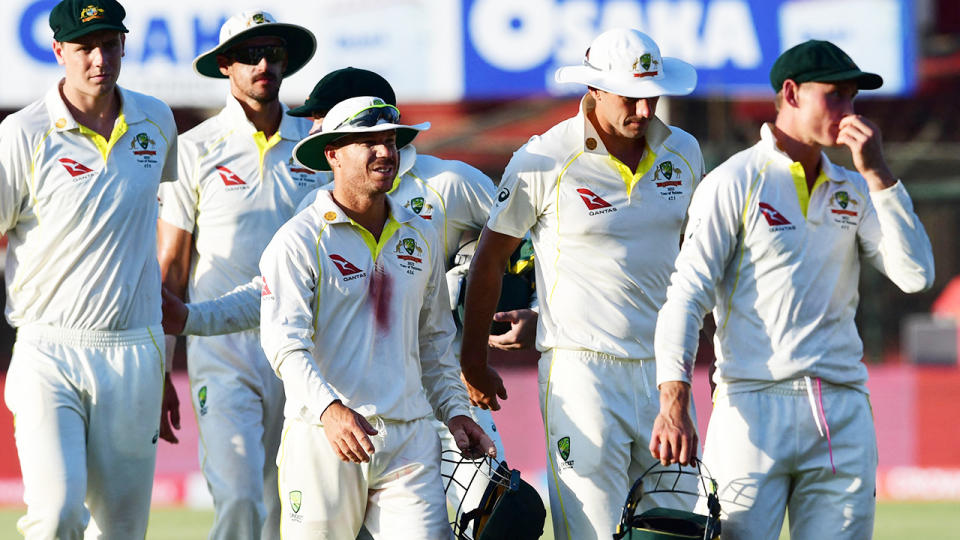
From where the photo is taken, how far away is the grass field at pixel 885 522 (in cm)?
1069

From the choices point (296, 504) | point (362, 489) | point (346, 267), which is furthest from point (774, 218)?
point (296, 504)

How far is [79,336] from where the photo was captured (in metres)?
5.86

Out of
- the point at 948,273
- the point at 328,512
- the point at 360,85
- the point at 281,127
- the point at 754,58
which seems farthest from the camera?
the point at 948,273

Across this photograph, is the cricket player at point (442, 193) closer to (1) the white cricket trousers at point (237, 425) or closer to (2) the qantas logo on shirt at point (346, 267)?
(1) the white cricket trousers at point (237, 425)

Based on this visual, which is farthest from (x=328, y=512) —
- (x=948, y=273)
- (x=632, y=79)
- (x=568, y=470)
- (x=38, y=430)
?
(x=948, y=273)

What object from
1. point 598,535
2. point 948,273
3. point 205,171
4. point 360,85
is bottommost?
point 948,273

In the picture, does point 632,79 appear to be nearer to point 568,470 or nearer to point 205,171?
point 568,470

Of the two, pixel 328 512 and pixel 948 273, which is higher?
pixel 328 512

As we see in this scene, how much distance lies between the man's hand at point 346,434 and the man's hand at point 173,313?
1.36 meters

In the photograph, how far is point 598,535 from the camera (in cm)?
549

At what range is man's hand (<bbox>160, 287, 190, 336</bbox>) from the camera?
6.04 m

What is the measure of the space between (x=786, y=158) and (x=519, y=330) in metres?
1.59

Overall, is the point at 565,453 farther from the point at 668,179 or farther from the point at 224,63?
the point at 224,63

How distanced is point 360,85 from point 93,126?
1125 millimetres
